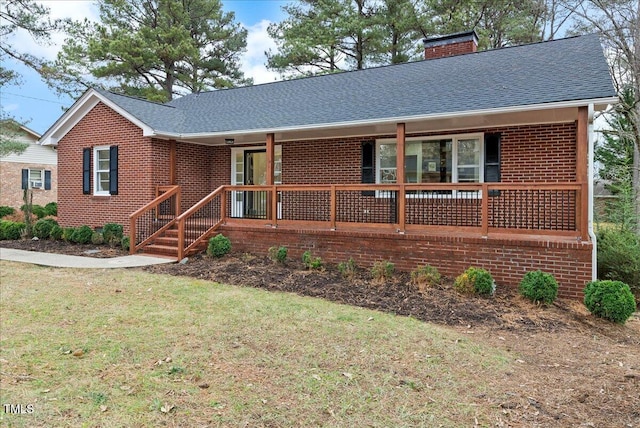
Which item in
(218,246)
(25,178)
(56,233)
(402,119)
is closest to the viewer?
(402,119)

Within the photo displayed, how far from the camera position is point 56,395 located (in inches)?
136

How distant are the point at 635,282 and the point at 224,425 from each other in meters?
8.09

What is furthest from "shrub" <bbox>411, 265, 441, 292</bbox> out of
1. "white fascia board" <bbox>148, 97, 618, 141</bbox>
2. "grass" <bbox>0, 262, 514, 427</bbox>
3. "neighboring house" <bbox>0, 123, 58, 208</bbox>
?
"neighboring house" <bbox>0, 123, 58, 208</bbox>

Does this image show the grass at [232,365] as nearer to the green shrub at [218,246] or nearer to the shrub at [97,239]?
the green shrub at [218,246]

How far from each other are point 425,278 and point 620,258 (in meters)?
3.89

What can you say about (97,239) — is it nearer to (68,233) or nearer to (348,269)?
(68,233)

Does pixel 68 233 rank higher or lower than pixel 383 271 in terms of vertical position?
higher

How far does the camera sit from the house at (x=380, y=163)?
791 cm

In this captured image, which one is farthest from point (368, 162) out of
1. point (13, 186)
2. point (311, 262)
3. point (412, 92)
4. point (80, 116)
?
point (13, 186)

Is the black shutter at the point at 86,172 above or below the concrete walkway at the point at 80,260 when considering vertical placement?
above

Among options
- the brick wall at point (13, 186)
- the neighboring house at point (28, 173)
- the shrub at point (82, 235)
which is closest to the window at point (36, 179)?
the neighboring house at point (28, 173)

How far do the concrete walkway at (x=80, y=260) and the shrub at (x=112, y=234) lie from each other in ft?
4.78

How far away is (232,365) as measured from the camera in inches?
163

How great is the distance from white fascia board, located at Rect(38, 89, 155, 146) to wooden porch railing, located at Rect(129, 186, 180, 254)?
1.76m
